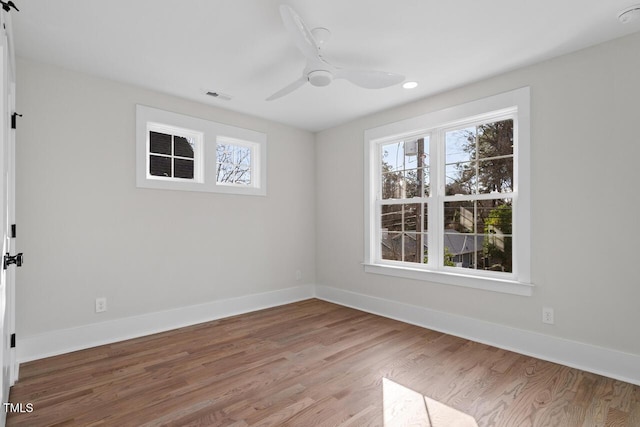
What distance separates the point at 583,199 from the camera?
2.69m

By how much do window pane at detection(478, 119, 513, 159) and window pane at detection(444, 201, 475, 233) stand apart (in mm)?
523

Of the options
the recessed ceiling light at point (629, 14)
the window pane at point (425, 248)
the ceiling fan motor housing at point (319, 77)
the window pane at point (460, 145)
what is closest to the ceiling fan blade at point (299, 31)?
the ceiling fan motor housing at point (319, 77)

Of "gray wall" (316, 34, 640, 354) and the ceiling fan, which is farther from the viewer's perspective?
"gray wall" (316, 34, 640, 354)

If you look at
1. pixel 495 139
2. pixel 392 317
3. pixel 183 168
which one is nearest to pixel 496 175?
pixel 495 139

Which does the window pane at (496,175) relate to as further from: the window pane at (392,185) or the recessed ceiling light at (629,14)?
the recessed ceiling light at (629,14)

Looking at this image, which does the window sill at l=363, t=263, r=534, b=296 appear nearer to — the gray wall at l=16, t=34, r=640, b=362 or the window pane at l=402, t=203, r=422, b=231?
the gray wall at l=16, t=34, r=640, b=362

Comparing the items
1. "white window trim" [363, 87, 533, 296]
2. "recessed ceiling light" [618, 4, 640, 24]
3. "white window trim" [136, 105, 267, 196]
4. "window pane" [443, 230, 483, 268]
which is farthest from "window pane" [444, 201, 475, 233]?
"white window trim" [136, 105, 267, 196]

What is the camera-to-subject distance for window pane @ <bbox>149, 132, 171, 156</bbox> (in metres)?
3.63

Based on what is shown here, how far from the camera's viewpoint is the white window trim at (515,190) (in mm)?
2994

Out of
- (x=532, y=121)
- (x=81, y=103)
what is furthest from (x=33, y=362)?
(x=532, y=121)

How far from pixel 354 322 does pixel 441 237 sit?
1366 mm

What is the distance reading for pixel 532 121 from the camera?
2.96 meters

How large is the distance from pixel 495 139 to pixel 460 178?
50 centimetres

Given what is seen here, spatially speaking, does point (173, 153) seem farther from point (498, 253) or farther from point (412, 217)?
point (498, 253)
